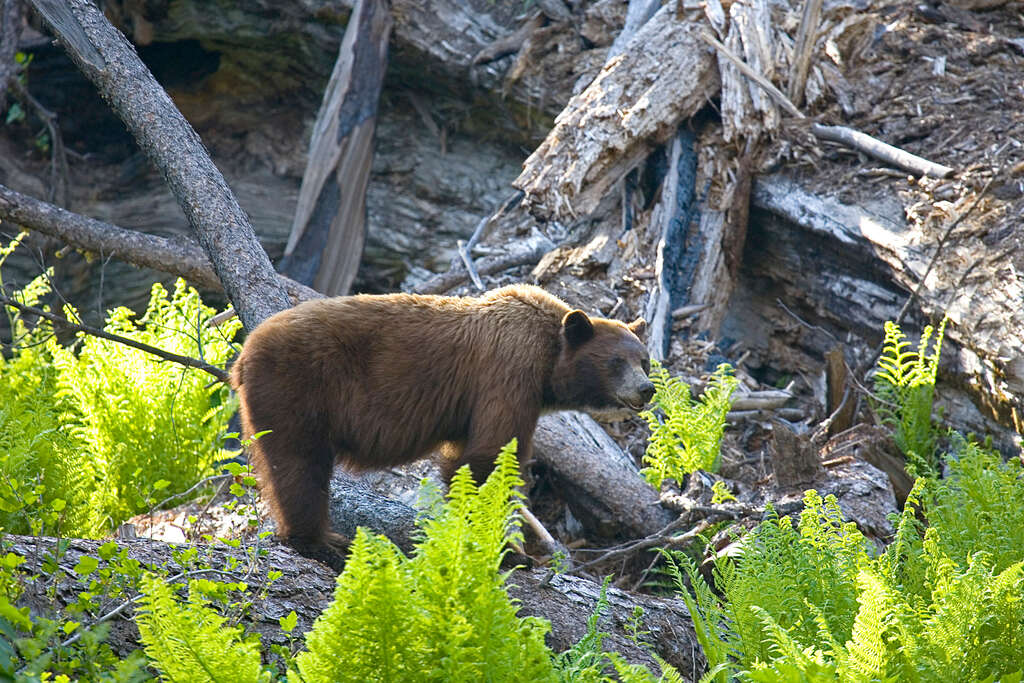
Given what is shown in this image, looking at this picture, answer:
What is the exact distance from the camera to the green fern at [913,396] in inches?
256

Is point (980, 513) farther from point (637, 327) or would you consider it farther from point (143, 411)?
point (143, 411)

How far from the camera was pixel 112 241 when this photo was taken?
696 cm

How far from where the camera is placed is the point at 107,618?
3.25 m

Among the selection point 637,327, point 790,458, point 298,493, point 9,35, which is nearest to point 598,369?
point 637,327

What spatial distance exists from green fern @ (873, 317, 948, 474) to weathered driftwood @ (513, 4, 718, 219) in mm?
2705

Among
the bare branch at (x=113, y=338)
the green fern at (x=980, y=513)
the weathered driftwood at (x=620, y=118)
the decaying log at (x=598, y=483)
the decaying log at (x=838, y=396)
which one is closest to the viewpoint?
the green fern at (x=980, y=513)

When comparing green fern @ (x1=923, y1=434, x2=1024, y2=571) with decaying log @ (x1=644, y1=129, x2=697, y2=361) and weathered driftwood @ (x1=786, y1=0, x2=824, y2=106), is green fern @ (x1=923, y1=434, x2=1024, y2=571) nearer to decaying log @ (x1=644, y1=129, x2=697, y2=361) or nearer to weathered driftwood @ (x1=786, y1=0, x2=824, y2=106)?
decaying log @ (x1=644, y1=129, x2=697, y2=361)

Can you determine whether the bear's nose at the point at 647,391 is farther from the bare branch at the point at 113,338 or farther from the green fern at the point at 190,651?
the green fern at the point at 190,651

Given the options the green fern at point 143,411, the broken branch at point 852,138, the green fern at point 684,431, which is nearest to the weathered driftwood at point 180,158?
the green fern at point 143,411

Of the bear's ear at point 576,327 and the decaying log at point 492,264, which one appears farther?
the decaying log at point 492,264

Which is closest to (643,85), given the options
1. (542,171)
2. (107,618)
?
(542,171)

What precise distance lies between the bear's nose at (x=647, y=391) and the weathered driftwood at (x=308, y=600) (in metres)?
1.29

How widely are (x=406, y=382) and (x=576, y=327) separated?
1.11 metres

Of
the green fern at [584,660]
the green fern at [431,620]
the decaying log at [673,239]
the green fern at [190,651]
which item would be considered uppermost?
the decaying log at [673,239]
